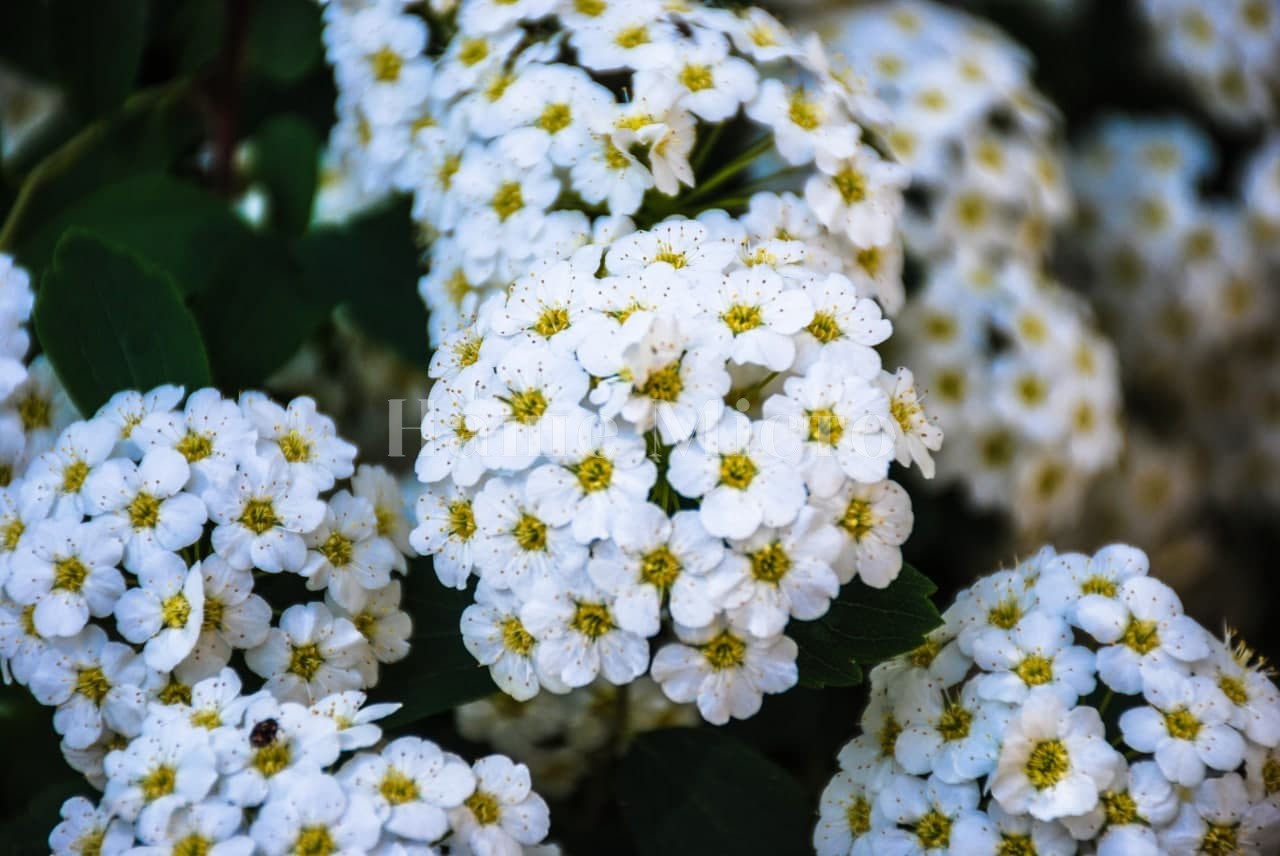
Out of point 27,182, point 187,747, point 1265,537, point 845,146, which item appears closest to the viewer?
point 187,747

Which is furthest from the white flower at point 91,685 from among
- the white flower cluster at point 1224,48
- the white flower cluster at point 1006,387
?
the white flower cluster at point 1224,48

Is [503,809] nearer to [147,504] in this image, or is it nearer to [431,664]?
[431,664]

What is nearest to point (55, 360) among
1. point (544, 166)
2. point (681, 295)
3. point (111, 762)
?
point (111, 762)

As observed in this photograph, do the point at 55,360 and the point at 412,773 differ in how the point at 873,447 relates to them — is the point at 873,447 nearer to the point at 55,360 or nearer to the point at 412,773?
the point at 412,773

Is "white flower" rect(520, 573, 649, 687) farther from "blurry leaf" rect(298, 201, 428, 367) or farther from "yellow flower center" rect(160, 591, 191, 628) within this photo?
"blurry leaf" rect(298, 201, 428, 367)

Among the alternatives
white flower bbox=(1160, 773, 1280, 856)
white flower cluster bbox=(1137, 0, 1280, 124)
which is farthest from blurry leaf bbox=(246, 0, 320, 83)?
white flower cluster bbox=(1137, 0, 1280, 124)

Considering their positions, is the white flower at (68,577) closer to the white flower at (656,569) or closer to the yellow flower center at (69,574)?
the yellow flower center at (69,574)
